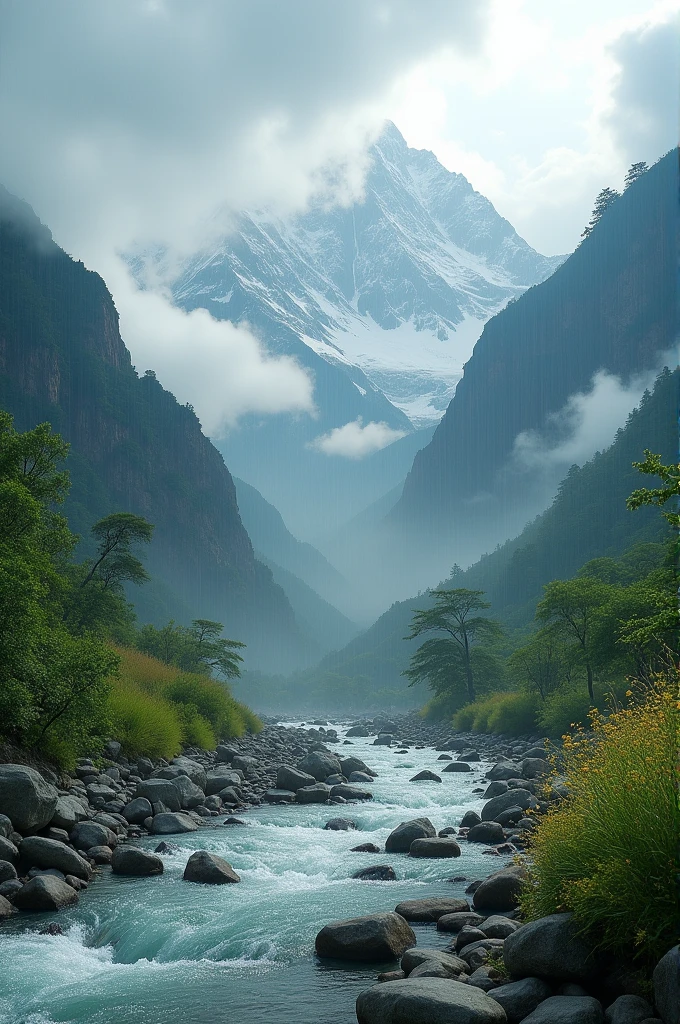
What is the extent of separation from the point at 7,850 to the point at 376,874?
275 inches

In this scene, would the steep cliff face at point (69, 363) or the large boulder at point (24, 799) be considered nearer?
the large boulder at point (24, 799)

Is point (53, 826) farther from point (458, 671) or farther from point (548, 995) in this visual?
point (458, 671)

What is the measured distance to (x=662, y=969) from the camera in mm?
6469

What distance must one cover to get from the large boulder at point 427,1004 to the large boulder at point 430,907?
161 inches

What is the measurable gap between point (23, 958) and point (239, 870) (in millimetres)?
6181

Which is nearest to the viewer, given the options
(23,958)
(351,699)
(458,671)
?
(23,958)

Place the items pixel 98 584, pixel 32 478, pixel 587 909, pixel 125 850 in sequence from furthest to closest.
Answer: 1. pixel 98 584
2. pixel 32 478
3. pixel 125 850
4. pixel 587 909

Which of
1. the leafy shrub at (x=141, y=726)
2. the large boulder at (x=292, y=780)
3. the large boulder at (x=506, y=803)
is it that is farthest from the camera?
the large boulder at (x=292, y=780)

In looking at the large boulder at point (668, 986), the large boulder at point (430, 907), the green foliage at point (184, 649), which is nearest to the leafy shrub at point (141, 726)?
the large boulder at point (430, 907)

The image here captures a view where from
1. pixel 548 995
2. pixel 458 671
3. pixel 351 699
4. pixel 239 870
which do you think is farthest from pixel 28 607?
pixel 351 699

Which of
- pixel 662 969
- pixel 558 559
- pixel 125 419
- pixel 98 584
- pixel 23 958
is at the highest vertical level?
pixel 125 419

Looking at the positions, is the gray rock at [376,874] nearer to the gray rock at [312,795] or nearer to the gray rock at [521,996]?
the gray rock at [521,996]

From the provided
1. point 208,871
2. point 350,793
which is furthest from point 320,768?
point 208,871

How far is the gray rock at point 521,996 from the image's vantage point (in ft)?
25.4
